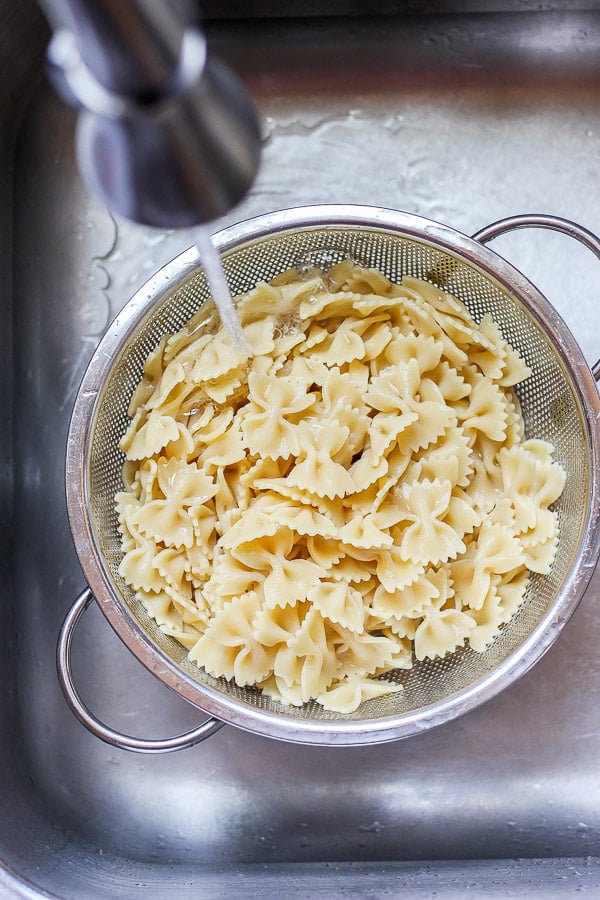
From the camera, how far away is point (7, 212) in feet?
5.51

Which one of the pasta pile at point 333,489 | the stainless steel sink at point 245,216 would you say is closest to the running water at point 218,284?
the pasta pile at point 333,489

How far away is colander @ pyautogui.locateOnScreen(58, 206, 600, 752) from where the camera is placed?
4.20ft

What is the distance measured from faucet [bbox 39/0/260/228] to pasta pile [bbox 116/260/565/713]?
2.20 feet

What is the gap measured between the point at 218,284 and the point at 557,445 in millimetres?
694

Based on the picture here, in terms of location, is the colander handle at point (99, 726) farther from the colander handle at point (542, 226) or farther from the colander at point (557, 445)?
the colander handle at point (542, 226)

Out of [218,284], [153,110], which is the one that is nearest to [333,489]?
[218,284]

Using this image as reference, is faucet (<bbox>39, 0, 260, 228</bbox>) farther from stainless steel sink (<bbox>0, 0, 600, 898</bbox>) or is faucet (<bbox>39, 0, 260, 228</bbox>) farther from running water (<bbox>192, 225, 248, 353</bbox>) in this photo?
stainless steel sink (<bbox>0, 0, 600, 898</bbox>)

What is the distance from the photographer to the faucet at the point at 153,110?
0.57 m

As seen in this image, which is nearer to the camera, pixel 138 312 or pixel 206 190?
pixel 206 190

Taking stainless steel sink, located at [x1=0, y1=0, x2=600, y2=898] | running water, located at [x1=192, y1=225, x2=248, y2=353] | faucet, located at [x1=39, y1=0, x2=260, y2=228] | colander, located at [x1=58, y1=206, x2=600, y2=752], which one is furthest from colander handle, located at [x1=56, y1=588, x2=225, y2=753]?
faucet, located at [x1=39, y1=0, x2=260, y2=228]

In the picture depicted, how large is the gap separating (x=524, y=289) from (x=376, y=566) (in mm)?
542

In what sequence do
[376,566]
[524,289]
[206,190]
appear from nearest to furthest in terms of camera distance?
1. [206,190]
2. [524,289]
3. [376,566]

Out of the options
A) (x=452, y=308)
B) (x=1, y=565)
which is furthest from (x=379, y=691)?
(x=1, y=565)

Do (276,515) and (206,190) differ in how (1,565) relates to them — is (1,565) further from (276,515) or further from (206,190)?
(206,190)
